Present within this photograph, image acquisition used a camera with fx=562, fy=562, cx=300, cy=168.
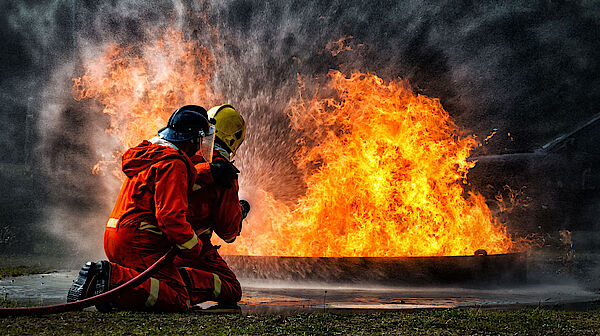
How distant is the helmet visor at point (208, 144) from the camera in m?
4.46

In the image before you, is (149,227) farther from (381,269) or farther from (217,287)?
(381,269)

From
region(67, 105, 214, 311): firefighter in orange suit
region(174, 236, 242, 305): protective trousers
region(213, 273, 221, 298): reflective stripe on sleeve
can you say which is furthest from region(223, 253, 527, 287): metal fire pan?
region(67, 105, 214, 311): firefighter in orange suit

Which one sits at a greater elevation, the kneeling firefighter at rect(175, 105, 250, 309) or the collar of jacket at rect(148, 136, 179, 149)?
the collar of jacket at rect(148, 136, 179, 149)

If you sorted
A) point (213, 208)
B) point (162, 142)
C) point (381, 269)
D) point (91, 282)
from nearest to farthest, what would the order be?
point (91, 282)
point (162, 142)
point (213, 208)
point (381, 269)

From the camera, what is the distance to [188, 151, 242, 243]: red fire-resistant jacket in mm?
4520

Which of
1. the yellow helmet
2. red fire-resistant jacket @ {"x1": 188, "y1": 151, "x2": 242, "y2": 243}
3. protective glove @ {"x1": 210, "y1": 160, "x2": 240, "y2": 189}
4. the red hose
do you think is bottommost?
the red hose

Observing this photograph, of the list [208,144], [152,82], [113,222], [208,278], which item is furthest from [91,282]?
[152,82]

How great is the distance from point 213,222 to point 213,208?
0.13 metres

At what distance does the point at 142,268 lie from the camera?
4125mm

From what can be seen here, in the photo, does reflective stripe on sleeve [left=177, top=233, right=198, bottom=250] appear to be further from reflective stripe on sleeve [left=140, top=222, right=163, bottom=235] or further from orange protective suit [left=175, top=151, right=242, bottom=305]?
orange protective suit [left=175, top=151, right=242, bottom=305]

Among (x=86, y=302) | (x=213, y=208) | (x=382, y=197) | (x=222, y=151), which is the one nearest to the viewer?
(x=86, y=302)

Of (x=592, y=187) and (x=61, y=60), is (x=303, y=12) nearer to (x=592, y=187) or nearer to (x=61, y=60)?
(x=61, y=60)

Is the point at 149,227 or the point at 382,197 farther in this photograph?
the point at 382,197

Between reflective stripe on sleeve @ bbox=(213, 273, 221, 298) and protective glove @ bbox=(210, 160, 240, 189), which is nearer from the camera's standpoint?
protective glove @ bbox=(210, 160, 240, 189)
